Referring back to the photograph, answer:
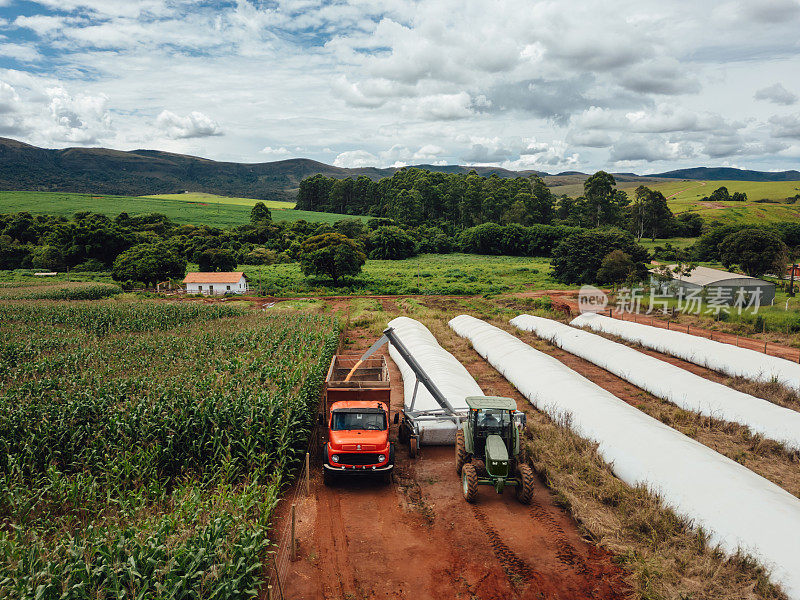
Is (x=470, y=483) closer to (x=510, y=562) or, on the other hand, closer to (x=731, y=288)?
(x=510, y=562)

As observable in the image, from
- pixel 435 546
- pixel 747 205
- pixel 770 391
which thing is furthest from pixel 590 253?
pixel 747 205

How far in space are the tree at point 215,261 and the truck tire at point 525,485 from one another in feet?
184

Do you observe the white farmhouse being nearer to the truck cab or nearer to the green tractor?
the truck cab

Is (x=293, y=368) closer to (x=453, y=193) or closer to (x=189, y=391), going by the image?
(x=189, y=391)

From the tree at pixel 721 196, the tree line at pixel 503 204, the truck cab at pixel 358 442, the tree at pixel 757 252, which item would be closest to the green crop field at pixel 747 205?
the tree at pixel 721 196

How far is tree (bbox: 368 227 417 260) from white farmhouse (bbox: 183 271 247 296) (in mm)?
32834

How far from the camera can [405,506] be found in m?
11.5

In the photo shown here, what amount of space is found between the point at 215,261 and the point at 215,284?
476 inches

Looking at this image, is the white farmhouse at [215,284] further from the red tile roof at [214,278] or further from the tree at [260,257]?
the tree at [260,257]

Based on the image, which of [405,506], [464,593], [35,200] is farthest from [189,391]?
[35,200]

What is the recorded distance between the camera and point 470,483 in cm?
1126

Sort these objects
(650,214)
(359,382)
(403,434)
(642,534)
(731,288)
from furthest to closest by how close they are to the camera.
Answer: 1. (650,214)
2. (731,288)
3. (359,382)
4. (403,434)
5. (642,534)

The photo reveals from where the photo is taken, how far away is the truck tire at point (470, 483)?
11.3 metres

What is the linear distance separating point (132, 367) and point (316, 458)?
30.8ft
